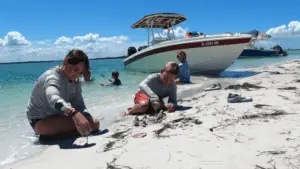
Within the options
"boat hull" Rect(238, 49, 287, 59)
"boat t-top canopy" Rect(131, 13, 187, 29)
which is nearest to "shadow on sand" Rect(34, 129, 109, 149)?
"boat t-top canopy" Rect(131, 13, 187, 29)

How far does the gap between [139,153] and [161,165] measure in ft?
1.20

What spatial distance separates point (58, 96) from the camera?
2920 mm

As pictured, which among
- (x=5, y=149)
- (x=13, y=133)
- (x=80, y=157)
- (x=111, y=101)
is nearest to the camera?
(x=80, y=157)

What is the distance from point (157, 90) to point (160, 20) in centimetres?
1104

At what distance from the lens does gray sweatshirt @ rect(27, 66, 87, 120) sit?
A: 2986mm

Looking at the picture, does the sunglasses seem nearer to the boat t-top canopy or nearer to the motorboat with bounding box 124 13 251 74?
the motorboat with bounding box 124 13 251 74

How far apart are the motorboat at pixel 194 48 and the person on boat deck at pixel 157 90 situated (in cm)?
749

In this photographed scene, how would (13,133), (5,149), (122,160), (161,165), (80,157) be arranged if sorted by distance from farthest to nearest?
(13,133) < (5,149) < (80,157) < (122,160) < (161,165)

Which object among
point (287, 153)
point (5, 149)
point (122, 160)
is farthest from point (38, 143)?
point (287, 153)

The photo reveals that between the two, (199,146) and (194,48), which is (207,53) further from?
(199,146)

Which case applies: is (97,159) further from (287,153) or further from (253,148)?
(287,153)

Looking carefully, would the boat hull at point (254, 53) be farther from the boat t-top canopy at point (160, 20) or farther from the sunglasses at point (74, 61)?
the sunglasses at point (74, 61)

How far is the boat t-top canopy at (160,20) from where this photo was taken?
47.5 feet

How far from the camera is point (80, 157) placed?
2627 mm
